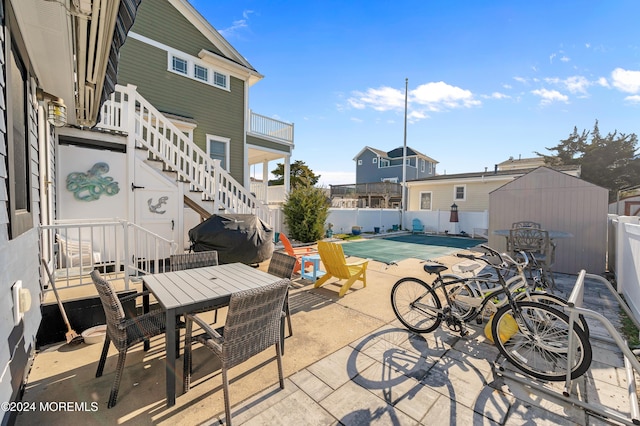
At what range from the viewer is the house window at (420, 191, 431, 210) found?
17.9 m

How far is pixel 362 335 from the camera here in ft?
10.4

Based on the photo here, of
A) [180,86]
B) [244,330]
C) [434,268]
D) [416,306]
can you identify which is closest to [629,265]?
[434,268]

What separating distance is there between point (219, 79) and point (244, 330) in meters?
10.4

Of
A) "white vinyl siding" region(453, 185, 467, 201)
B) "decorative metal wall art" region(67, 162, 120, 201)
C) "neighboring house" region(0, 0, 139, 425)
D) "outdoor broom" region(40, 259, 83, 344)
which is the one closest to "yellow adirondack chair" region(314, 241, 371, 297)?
"outdoor broom" region(40, 259, 83, 344)

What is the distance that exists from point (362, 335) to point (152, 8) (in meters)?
11.3

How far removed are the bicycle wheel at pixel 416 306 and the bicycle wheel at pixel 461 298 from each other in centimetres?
19

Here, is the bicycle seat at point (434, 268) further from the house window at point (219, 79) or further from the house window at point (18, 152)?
the house window at point (219, 79)

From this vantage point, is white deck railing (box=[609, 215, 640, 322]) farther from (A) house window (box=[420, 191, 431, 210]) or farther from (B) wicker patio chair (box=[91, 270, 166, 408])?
(A) house window (box=[420, 191, 431, 210])

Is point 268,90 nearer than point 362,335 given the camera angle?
No

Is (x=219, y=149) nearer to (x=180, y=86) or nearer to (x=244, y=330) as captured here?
(x=180, y=86)

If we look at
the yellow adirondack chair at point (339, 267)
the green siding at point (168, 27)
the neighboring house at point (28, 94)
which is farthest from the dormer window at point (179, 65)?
the yellow adirondack chair at point (339, 267)

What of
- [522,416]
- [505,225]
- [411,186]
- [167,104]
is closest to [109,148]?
[167,104]

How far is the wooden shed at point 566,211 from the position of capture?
19.5ft

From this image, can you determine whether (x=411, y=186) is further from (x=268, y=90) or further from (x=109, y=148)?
(x=109, y=148)
